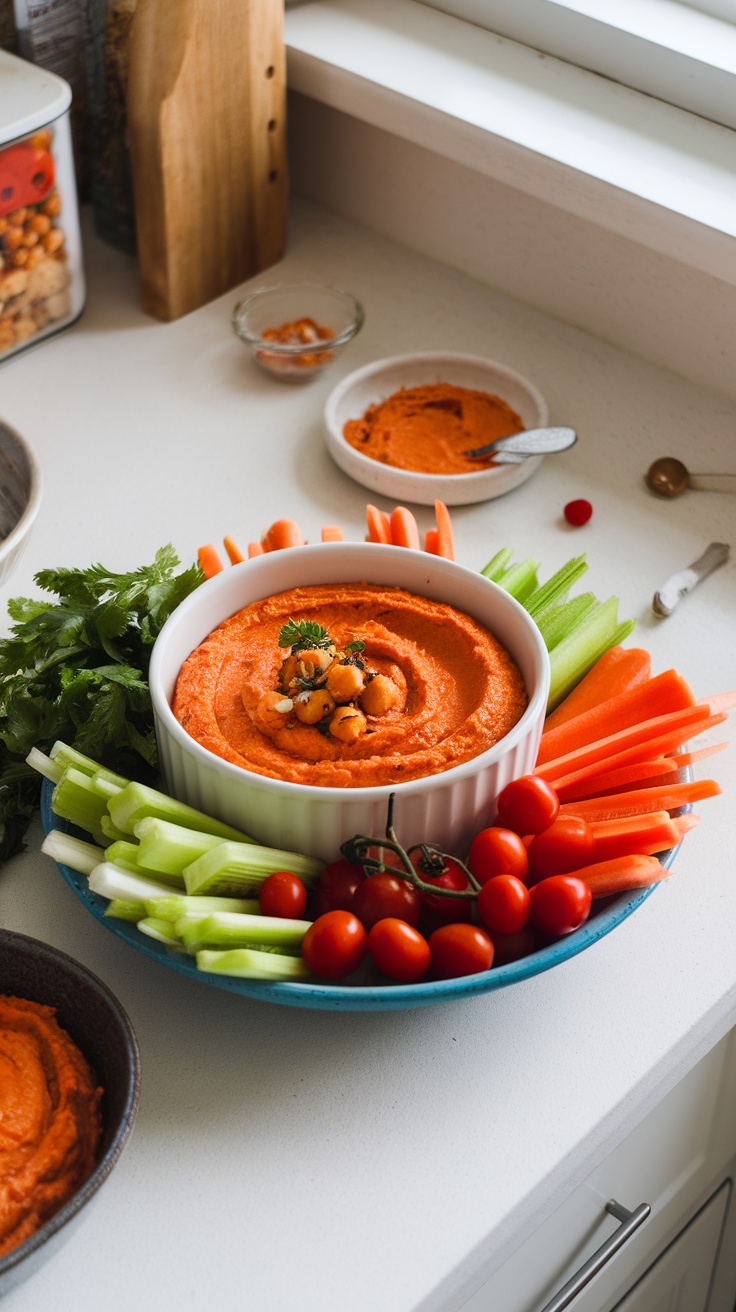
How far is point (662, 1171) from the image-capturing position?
122cm

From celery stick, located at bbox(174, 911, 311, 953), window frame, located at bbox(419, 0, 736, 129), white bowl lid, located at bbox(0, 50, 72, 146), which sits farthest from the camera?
window frame, located at bbox(419, 0, 736, 129)

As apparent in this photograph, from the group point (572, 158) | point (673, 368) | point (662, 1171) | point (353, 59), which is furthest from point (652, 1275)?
point (353, 59)

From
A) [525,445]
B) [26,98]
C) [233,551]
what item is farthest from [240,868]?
[26,98]

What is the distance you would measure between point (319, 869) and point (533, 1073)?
0.21 m

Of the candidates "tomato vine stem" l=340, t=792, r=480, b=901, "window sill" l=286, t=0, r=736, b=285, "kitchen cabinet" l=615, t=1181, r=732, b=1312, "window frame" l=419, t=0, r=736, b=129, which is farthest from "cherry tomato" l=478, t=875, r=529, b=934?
"window frame" l=419, t=0, r=736, b=129

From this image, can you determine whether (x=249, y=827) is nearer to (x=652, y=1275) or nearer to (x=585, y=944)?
(x=585, y=944)

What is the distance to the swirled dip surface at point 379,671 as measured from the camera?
99 cm

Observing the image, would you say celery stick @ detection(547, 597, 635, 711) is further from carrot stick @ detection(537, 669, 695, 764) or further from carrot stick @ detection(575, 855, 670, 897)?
carrot stick @ detection(575, 855, 670, 897)

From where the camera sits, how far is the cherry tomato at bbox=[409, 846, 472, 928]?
946mm

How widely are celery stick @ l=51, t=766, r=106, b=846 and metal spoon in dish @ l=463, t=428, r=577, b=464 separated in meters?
0.72

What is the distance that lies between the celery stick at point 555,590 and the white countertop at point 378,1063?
0.14 metres

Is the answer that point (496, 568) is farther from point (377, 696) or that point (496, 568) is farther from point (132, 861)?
point (132, 861)

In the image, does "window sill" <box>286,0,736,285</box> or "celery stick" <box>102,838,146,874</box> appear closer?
"celery stick" <box>102,838,146,874</box>

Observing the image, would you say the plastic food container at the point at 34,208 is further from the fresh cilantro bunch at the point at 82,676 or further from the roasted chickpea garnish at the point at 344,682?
the roasted chickpea garnish at the point at 344,682
